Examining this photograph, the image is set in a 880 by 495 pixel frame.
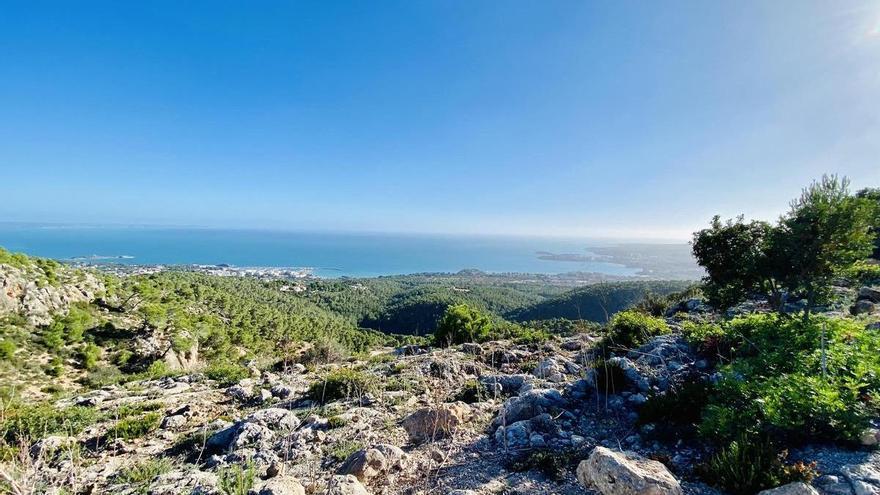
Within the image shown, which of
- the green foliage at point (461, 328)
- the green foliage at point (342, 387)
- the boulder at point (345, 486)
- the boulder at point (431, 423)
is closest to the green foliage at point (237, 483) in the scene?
the boulder at point (345, 486)

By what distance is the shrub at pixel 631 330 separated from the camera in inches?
444

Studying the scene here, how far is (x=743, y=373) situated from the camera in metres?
6.25

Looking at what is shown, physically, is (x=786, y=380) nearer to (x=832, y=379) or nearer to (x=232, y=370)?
(x=832, y=379)

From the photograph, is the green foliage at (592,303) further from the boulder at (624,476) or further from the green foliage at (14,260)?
the green foliage at (14,260)

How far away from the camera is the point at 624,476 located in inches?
160

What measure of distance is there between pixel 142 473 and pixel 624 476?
688 centimetres

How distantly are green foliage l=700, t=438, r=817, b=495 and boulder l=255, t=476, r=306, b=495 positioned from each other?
17.4 feet

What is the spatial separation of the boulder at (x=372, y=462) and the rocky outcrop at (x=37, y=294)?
27.0 m

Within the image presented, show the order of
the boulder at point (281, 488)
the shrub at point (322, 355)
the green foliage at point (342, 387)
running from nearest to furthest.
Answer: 1. the boulder at point (281, 488)
2. the green foliage at point (342, 387)
3. the shrub at point (322, 355)

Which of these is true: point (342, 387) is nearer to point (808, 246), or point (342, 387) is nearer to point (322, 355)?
point (322, 355)

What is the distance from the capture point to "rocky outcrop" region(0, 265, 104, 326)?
1989 centimetres

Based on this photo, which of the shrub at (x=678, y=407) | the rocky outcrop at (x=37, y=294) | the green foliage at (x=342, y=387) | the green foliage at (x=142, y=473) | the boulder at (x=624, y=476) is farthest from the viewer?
the rocky outcrop at (x=37, y=294)

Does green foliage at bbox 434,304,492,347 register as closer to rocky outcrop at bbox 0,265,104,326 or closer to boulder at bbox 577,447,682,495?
boulder at bbox 577,447,682,495

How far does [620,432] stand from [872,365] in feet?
13.4
